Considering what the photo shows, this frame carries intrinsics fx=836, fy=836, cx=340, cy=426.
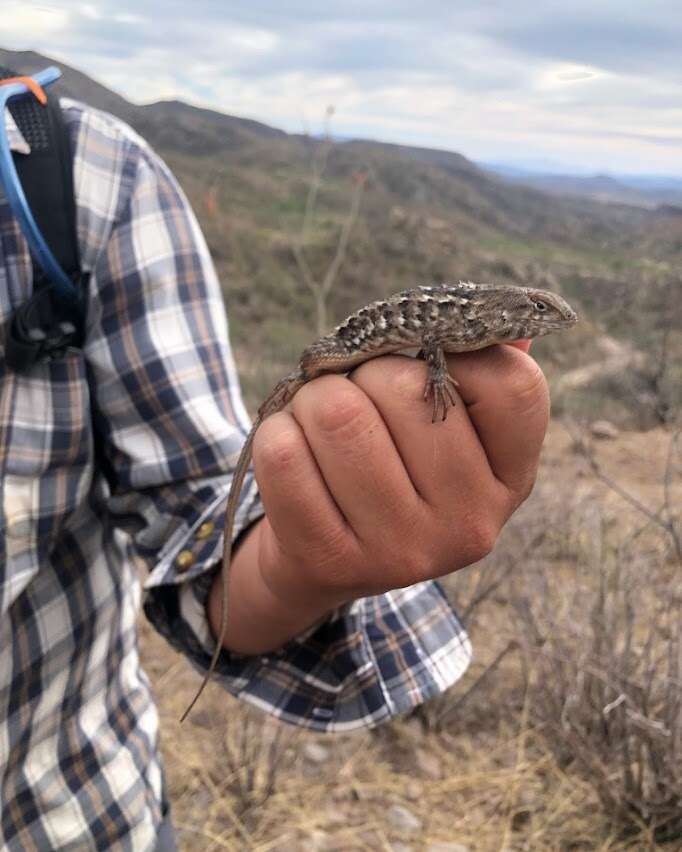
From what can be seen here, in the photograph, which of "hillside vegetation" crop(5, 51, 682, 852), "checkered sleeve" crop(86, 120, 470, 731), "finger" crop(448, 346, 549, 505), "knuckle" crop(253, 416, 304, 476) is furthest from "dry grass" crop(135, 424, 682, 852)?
"knuckle" crop(253, 416, 304, 476)

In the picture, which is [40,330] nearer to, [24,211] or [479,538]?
[24,211]

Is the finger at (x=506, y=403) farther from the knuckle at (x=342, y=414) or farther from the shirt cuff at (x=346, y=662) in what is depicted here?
the shirt cuff at (x=346, y=662)

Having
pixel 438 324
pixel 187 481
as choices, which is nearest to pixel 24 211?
pixel 187 481

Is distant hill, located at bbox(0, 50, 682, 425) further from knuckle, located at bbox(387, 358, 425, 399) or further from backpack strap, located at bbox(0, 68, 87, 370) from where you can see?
knuckle, located at bbox(387, 358, 425, 399)

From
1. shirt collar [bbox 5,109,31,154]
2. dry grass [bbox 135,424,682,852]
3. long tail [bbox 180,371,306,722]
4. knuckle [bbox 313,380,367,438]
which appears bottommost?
dry grass [bbox 135,424,682,852]

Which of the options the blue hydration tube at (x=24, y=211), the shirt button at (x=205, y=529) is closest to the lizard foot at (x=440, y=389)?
the shirt button at (x=205, y=529)

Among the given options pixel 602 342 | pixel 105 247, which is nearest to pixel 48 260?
pixel 105 247
